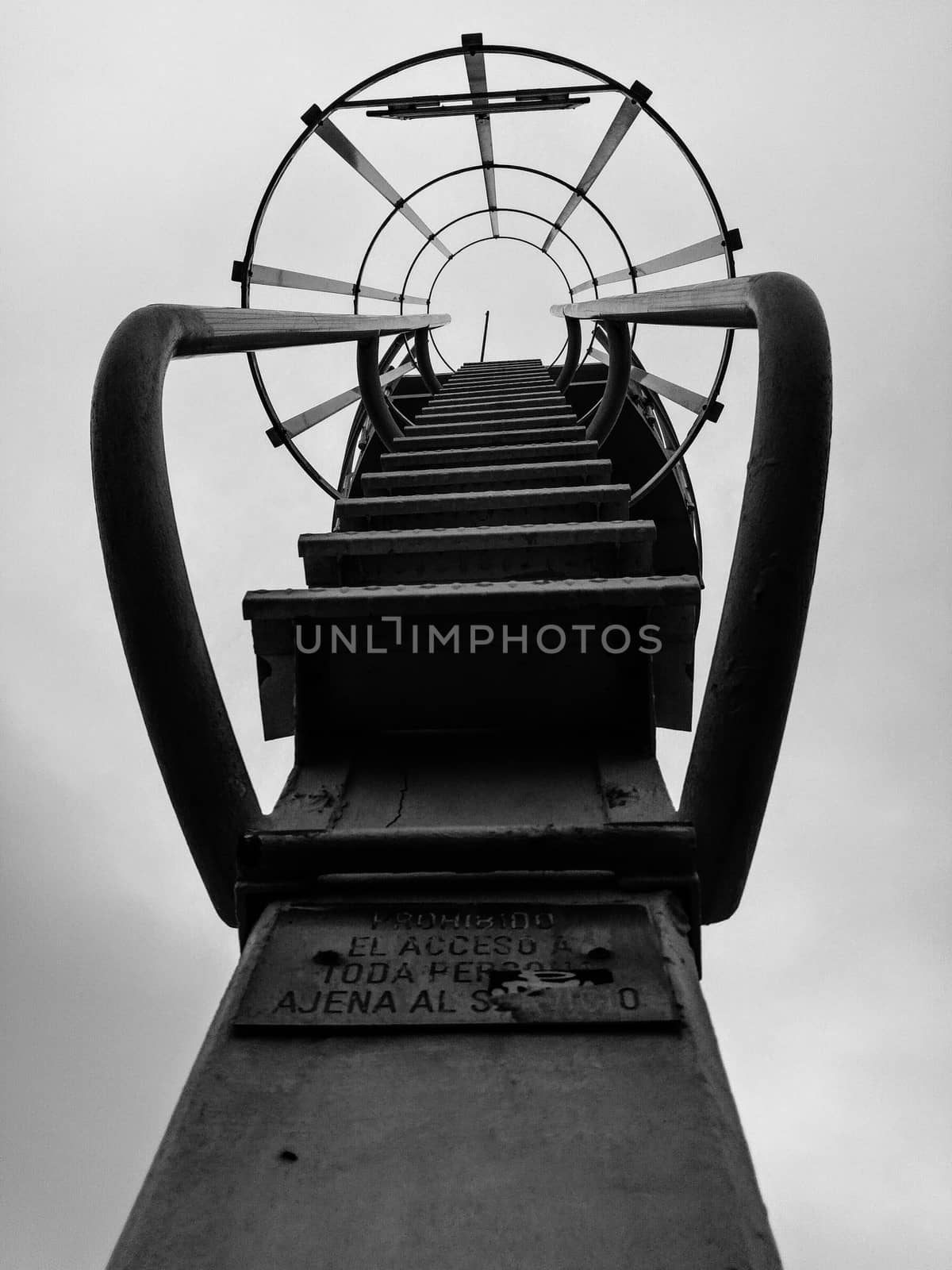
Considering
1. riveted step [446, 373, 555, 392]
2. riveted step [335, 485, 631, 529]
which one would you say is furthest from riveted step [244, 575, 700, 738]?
riveted step [446, 373, 555, 392]

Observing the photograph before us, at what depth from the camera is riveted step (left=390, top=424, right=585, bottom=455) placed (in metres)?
7.16

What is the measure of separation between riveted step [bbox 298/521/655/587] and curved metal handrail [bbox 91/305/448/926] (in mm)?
1394

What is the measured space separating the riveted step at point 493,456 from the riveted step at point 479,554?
8.00 ft

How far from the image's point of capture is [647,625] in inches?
127

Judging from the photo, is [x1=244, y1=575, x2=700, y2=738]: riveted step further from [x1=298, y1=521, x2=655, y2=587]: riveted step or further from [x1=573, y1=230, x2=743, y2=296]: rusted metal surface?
[x1=573, y1=230, x2=743, y2=296]: rusted metal surface

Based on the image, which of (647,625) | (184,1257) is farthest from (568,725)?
(184,1257)

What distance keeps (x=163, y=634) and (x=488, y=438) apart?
5198mm

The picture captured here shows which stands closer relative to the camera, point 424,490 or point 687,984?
point 687,984

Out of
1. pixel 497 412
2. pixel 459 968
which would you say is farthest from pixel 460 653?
pixel 497 412

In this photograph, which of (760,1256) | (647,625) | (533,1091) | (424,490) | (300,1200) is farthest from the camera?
(424,490)

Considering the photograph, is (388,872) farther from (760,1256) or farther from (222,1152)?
(760,1256)

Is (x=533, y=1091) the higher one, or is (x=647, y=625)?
(x=647, y=625)

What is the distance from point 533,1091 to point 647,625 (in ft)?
5.55

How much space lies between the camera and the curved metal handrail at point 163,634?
2.55 m
